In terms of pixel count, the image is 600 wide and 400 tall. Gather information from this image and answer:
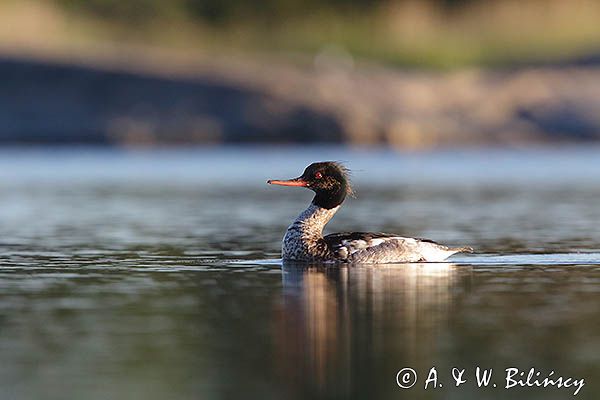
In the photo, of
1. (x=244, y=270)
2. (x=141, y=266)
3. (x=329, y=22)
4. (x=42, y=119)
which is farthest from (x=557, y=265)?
(x=329, y=22)

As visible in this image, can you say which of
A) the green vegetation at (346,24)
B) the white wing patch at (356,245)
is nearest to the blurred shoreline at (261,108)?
the green vegetation at (346,24)

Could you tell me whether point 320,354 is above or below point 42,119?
below

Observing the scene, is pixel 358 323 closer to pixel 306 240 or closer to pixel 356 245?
pixel 356 245

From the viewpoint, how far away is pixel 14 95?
260 ft

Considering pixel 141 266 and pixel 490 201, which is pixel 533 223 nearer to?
pixel 490 201

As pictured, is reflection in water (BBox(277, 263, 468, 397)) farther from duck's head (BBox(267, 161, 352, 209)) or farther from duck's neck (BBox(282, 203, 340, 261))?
duck's head (BBox(267, 161, 352, 209))

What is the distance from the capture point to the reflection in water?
12492 mm

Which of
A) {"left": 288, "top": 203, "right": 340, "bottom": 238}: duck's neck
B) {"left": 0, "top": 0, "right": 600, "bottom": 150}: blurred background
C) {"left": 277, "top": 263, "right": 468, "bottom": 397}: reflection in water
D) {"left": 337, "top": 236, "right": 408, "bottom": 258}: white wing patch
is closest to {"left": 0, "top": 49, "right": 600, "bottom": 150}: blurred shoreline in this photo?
{"left": 0, "top": 0, "right": 600, "bottom": 150}: blurred background

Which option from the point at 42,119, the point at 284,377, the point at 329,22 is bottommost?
the point at 284,377

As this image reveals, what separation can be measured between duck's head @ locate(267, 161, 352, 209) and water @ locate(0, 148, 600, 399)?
1.01 metres

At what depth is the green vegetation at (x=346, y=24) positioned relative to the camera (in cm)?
10325

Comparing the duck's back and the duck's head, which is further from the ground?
the duck's head

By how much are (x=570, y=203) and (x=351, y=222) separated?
5.99m

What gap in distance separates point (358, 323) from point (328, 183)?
596 centimetres
